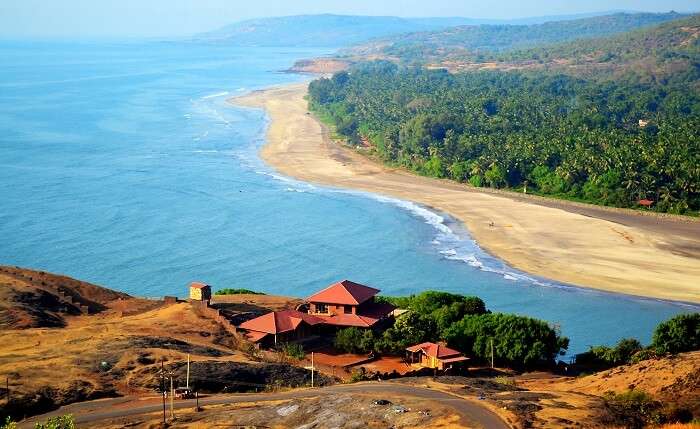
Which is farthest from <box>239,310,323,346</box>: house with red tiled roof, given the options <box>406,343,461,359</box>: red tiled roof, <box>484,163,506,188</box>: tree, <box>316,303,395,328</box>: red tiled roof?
<box>484,163,506,188</box>: tree

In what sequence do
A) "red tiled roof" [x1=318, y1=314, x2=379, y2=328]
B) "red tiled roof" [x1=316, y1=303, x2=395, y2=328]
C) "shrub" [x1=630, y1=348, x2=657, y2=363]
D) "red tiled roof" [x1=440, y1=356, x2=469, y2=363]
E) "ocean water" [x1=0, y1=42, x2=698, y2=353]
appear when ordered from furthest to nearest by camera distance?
1. "ocean water" [x1=0, y1=42, x2=698, y2=353]
2. "red tiled roof" [x1=316, y1=303, x2=395, y2=328]
3. "red tiled roof" [x1=318, y1=314, x2=379, y2=328]
4. "red tiled roof" [x1=440, y1=356, x2=469, y2=363]
5. "shrub" [x1=630, y1=348, x2=657, y2=363]

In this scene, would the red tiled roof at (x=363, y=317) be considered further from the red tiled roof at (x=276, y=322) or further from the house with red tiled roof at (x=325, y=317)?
the red tiled roof at (x=276, y=322)

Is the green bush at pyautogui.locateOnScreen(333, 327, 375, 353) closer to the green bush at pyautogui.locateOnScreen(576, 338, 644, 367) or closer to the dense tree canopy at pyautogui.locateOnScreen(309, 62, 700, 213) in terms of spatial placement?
the green bush at pyautogui.locateOnScreen(576, 338, 644, 367)

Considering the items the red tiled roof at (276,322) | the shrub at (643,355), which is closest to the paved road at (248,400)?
the red tiled roof at (276,322)

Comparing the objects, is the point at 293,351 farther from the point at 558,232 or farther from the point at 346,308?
the point at 558,232

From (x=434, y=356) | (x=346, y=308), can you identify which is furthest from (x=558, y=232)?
(x=434, y=356)

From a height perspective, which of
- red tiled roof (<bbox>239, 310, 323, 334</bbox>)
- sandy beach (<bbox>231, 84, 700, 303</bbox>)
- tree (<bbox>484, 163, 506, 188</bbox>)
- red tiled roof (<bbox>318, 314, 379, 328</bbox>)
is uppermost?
red tiled roof (<bbox>239, 310, 323, 334</bbox>)

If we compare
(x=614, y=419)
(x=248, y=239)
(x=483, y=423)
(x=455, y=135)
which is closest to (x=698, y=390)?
(x=614, y=419)

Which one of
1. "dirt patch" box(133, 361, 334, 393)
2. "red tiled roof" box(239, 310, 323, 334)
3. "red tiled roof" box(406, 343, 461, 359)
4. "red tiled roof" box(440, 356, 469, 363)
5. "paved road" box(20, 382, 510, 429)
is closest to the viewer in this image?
"paved road" box(20, 382, 510, 429)
